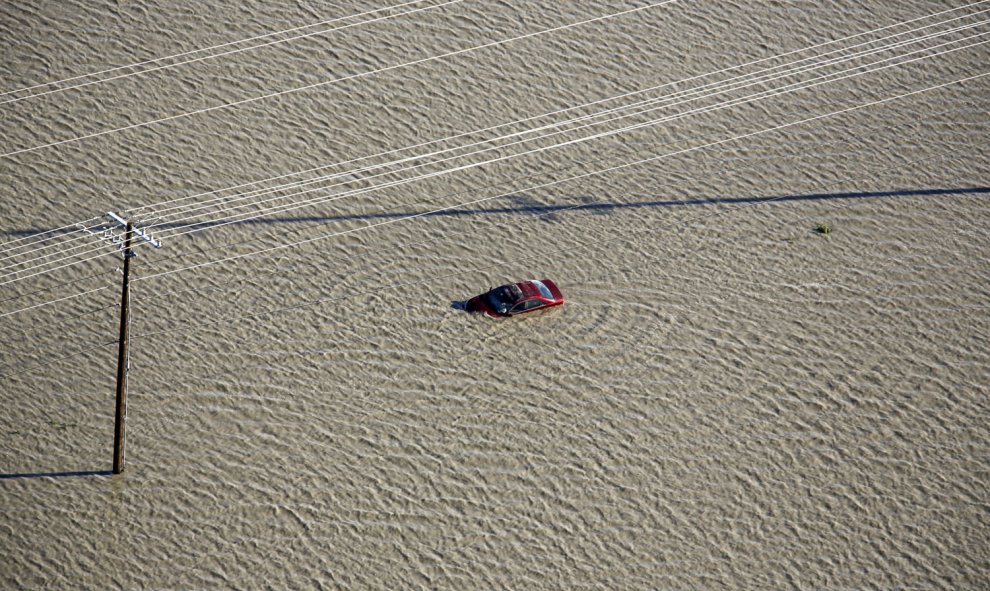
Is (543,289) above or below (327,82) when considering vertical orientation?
below

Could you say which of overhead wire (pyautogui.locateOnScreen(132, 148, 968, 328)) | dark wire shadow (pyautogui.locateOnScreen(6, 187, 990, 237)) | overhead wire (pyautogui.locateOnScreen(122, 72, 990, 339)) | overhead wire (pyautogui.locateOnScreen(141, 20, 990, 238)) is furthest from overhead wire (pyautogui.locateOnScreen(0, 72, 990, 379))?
overhead wire (pyautogui.locateOnScreen(141, 20, 990, 238))

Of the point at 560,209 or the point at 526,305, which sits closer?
the point at 526,305

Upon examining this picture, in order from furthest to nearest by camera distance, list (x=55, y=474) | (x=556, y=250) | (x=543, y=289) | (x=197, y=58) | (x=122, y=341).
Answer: (x=197, y=58) → (x=556, y=250) → (x=543, y=289) → (x=55, y=474) → (x=122, y=341)

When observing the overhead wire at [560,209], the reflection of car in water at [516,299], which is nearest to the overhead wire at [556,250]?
the overhead wire at [560,209]

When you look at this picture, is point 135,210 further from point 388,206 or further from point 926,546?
point 926,546

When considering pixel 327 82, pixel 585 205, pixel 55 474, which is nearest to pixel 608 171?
pixel 585 205

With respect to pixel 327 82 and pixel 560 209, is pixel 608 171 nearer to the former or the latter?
pixel 560 209

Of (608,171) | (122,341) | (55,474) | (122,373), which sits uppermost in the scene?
(608,171)
